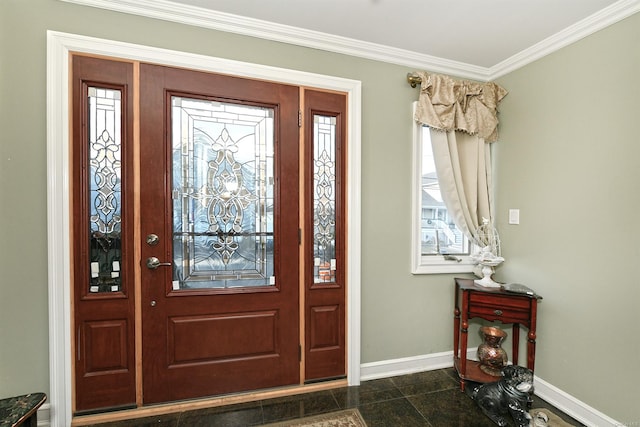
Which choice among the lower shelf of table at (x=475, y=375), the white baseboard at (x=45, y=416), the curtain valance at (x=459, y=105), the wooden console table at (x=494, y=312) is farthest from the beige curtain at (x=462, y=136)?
the white baseboard at (x=45, y=416)

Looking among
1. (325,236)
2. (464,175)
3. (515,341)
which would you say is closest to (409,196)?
(464,175)

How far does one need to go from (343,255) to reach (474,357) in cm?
159

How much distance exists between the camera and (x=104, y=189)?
181 cm

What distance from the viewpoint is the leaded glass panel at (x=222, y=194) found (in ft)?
6.39

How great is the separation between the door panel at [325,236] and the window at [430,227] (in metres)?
0.64

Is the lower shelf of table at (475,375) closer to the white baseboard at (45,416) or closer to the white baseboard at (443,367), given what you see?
the white baseboard at (443,367)

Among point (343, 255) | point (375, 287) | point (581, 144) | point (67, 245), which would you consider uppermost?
point (581, 144)

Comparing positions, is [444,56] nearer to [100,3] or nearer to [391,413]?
[100,3]

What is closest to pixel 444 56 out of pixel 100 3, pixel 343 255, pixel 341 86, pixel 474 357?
pixel 341 86

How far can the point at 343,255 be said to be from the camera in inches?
88.7

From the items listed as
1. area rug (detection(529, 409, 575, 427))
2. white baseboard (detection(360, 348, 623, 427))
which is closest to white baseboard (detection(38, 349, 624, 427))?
white baseboard (detection(360, 348, 623, 427))

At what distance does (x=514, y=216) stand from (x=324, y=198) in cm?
161

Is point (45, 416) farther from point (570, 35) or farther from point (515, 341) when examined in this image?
point (570, 35)

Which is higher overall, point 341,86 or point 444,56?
point 444,56
